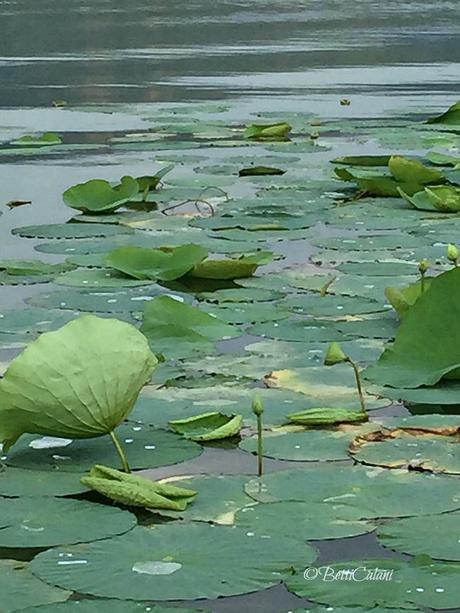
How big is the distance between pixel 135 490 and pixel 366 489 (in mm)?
285

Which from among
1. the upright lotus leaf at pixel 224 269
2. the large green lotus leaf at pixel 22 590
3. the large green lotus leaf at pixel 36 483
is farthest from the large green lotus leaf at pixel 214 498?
the upright lotus leaf at pixel 224 269

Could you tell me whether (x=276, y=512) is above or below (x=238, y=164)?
above

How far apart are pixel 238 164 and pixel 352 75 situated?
12.5 ft

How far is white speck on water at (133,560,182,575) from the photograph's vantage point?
1.50 meters

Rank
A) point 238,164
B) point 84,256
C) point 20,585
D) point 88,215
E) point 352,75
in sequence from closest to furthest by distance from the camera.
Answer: point 20,585, point 84,256, point 88,215, point 238,164, point 352,75

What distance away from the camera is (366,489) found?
1773mm

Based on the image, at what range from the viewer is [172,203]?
4.13 metres

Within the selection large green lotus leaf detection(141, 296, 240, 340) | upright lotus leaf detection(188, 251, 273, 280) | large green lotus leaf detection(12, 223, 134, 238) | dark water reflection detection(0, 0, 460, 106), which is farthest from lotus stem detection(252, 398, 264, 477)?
dark water reflection detection(0, 0, 460, 106)

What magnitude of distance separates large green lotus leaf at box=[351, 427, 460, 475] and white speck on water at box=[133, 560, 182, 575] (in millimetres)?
429

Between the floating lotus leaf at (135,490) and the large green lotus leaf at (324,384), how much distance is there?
0.46 m

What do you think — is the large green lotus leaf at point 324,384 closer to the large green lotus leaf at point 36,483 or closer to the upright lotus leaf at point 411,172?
the large green lotus leaf at point 36,483

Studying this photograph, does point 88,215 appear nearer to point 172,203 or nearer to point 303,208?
point 172,203

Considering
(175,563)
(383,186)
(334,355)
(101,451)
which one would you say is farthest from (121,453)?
(383,186)

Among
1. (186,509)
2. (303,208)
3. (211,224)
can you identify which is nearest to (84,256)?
(211,224)
